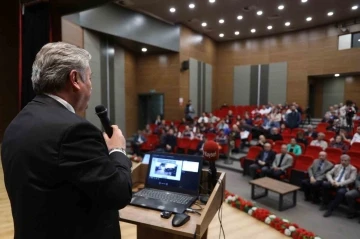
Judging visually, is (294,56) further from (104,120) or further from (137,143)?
(104,120)

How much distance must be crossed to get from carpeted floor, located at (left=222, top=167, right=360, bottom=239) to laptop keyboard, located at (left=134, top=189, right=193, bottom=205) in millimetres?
2771

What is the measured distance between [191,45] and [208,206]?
11054 millimetres

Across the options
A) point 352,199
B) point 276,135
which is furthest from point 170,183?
point 276,135

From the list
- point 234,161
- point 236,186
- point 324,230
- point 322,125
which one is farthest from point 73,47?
point 322,125

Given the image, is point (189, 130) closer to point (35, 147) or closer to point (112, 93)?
point (112, 93)

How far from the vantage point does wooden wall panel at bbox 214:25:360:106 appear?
11.1 metres

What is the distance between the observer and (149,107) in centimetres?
1184

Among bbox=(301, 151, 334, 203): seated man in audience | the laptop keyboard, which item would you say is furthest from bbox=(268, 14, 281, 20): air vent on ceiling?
the laptop keyboard

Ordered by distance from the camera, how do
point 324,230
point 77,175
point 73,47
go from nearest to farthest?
point 77,175 → point 73,47 → point 324,230

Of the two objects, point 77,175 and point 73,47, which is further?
point 73,47

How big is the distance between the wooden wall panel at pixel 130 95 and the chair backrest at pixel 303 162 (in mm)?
7151

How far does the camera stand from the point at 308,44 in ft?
38.7

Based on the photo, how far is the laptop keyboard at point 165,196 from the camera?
1.53 m

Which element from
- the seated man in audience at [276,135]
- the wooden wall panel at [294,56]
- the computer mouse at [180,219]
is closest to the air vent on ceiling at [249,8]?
the wooden wall panel at [294,56]
